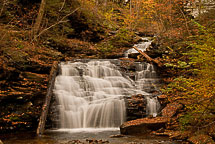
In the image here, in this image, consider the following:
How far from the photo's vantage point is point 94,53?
16.7 m

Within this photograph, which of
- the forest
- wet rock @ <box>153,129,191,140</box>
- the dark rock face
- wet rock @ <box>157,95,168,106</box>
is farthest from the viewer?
the dark rock face

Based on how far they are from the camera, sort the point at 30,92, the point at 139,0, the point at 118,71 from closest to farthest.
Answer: the point at 30,92 < the point at 118,71 < the point at 139,0

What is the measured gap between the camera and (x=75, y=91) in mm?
10242

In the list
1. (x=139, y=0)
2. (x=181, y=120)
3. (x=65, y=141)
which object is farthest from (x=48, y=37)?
(x=139, y=0)

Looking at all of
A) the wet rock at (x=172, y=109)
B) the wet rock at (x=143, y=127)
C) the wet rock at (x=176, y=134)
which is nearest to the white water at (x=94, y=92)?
the wet rock at (x=172, y=109)

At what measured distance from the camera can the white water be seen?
8.83 m

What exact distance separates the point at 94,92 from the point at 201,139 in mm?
6319

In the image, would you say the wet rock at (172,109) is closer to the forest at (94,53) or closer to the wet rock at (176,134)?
the forest at (94,53)

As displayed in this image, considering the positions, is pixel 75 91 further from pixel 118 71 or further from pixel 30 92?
pixel 118 71

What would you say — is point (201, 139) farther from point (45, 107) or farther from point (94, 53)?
point (94, 53)

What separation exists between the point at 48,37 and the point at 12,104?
862cm

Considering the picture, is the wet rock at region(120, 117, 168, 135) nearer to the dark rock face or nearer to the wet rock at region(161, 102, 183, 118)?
the wet rock at region(161, 102, 183, 118)

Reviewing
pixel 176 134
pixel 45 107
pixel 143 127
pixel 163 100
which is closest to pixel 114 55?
pixel 163 100

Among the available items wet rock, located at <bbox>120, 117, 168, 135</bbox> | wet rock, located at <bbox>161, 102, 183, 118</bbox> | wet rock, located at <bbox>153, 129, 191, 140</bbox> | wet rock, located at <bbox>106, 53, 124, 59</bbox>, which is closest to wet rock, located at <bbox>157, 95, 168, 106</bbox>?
wet rock, located at <bbox>161, 102, 183, 118</bbox>
